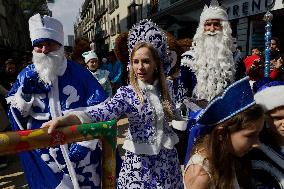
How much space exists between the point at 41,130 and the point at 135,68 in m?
1.45

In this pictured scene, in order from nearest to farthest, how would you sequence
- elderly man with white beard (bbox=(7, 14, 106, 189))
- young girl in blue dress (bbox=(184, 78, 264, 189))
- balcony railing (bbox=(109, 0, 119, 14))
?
1. young girl in blue dress (bbox=(184, 78, 264, 189))
2. elderly man with white beard (bbox=(7, 14, 106, 189))
3. balcony railing (bbox=(109, 0, 119, 14))

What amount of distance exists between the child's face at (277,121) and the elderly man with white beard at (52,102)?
120cm

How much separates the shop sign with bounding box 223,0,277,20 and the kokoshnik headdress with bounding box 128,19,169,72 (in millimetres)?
7315

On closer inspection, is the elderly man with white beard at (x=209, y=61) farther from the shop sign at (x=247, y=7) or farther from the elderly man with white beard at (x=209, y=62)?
the shop sign at (x=247, y=7)

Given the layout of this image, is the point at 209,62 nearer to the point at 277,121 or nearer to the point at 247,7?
the point at 277,121

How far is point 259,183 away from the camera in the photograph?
1649 mm

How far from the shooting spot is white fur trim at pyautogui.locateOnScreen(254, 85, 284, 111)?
5.41ft

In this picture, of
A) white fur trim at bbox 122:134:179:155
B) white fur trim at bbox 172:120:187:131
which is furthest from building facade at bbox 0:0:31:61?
white fur trim at bbox 122:134:179:155

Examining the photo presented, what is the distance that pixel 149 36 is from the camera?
7.83ft

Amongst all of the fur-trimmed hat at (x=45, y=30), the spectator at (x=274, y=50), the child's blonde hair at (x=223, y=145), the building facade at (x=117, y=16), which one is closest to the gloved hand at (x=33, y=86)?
the fur-trimmed hat at (x=45, y=30)

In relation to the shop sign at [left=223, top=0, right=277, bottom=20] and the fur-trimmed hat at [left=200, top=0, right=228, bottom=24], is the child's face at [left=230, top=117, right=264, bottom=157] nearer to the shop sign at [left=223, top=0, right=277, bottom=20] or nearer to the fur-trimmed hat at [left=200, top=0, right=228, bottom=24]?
the fur-trimmed hat at [left=200, top=0, right=228, bottom=24]

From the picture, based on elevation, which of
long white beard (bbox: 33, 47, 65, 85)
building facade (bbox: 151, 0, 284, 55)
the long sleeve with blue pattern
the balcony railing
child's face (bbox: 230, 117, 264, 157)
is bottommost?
child's face (bbox: 230, 117, 264, 157)

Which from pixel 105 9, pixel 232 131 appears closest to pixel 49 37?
pixel 232 131

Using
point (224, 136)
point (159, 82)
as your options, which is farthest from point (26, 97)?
point (224, 136)
